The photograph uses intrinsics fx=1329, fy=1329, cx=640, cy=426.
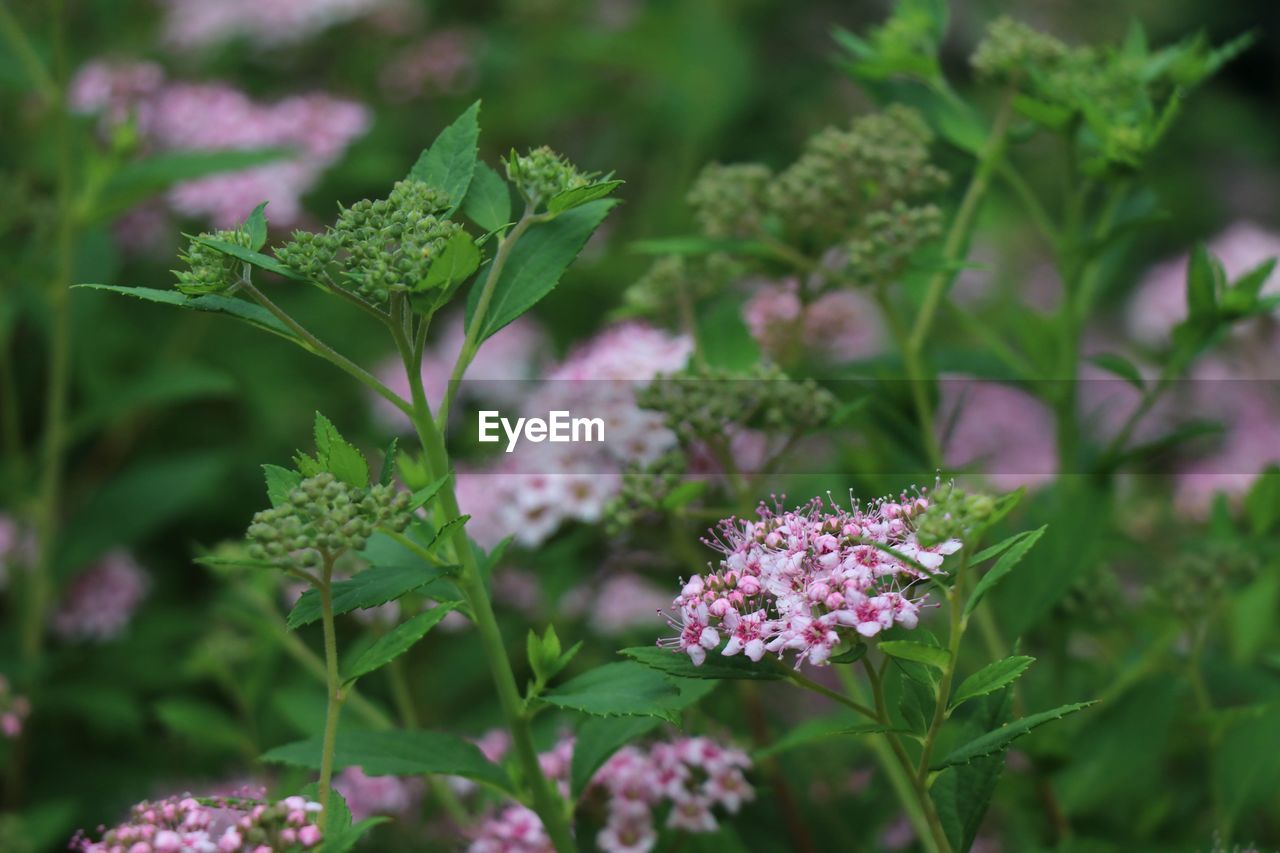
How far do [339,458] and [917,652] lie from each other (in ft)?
1.38

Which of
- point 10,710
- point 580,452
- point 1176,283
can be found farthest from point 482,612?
point 1176,283

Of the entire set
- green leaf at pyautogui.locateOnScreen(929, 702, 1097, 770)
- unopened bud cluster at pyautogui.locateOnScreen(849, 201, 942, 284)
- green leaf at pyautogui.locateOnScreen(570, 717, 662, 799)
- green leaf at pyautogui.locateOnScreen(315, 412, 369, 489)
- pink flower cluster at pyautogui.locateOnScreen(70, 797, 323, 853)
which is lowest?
green leaf at pyautogui.locateOnScreen(570, 717, 662, 799)

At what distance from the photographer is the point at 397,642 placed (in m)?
0.91

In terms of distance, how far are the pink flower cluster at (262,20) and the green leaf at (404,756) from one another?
1.79 m

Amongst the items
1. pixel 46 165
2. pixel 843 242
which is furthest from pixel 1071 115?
pixel 46 165

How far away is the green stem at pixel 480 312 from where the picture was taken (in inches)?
37.3

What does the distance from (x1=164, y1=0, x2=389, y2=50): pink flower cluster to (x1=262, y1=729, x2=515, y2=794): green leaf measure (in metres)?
1.79

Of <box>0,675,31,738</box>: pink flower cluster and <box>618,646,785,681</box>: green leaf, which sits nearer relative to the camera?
<box>618,646,785,681</box>: green leaf

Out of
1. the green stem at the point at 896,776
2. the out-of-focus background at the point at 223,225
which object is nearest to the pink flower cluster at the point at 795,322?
the out-of-focus background at the point at 223,225

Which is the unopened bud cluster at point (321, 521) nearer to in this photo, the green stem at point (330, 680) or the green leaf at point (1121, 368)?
the green stem at point (330, 680)

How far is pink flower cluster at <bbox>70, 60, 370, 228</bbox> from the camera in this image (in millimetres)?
2088

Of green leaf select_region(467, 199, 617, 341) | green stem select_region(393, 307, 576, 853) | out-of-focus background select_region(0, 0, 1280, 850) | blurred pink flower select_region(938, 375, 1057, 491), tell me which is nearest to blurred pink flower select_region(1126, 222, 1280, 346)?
out-of-focus background select_region(0, 0, 1280, 850)

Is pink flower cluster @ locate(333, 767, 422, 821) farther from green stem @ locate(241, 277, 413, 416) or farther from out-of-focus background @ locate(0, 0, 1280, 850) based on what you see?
green stem @ locate(241, 277, 413, 416)

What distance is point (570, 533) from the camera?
1516mm
